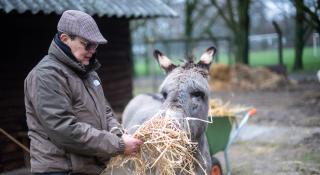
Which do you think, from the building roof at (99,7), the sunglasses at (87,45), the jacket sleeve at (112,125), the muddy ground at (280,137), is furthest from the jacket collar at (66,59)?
the muddy ground at (280,137)

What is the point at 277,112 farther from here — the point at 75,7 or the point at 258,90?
the point at 75,7

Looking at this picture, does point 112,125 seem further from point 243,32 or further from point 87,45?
point 243,32

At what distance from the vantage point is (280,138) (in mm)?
9102

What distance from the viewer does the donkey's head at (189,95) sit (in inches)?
149

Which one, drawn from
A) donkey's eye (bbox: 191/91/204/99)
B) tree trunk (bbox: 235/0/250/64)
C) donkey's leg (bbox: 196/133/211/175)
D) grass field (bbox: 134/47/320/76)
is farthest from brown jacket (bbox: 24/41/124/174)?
grass field (bbox: 134/47/320/76)

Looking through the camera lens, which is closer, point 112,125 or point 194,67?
point 112,125

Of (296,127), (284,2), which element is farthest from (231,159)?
(284,2)

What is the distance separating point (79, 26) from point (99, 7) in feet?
15.7

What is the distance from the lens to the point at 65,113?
294 cm

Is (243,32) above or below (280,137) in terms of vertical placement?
above

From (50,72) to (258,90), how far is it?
1404cm

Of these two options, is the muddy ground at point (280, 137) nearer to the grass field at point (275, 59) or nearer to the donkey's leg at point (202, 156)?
the donkey's leg at point (202, 156)

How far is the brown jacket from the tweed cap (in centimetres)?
15

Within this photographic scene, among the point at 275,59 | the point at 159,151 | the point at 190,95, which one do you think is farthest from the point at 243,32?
the point at 159,151
